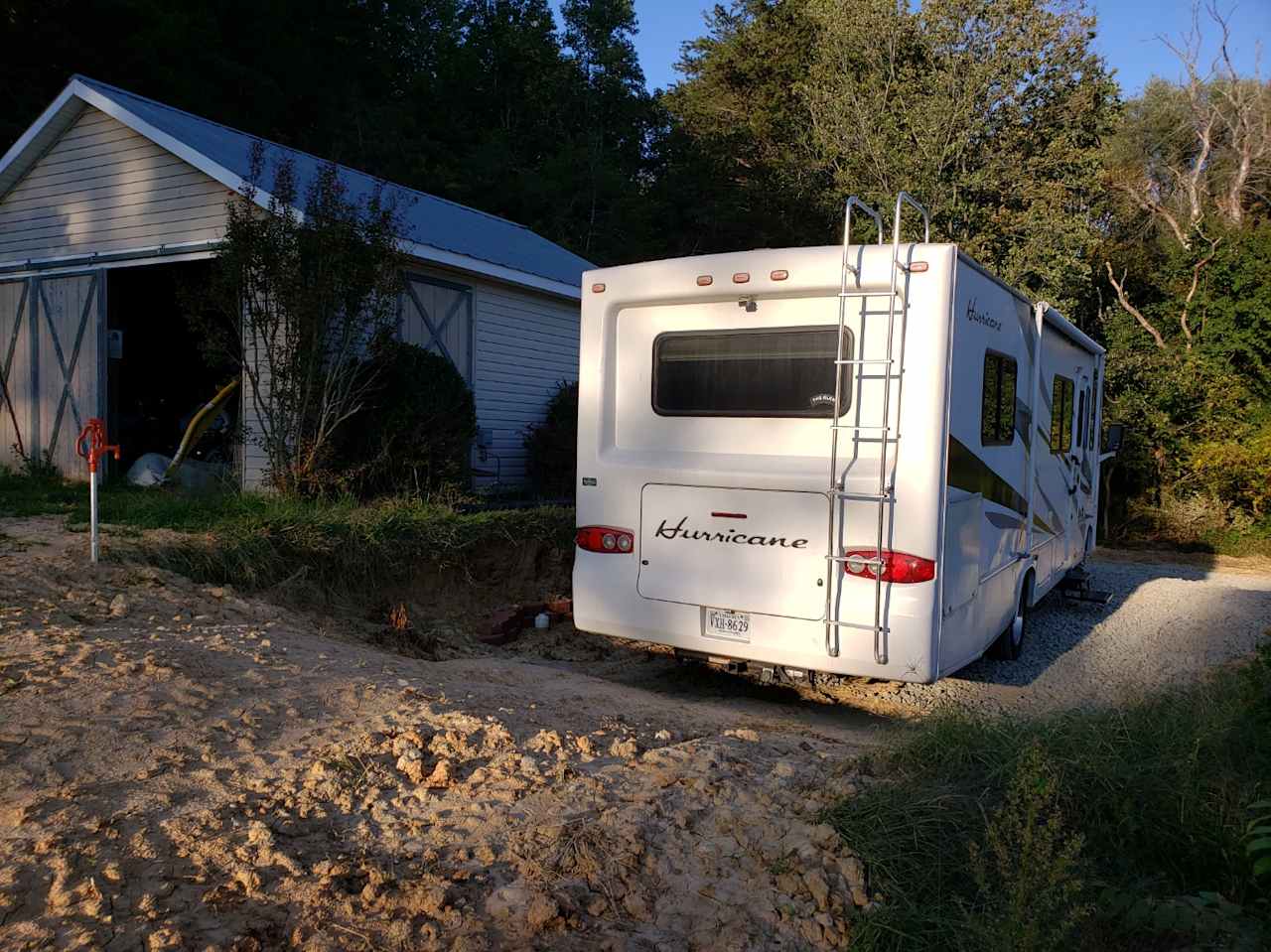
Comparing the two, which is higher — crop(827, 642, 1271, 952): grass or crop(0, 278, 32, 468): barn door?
crop(0, 278, 32, 468): barn door


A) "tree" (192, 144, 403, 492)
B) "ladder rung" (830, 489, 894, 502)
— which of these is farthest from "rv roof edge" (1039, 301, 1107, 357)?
"tree" (192, 144, 403, 492)

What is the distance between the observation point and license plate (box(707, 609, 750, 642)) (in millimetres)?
5973

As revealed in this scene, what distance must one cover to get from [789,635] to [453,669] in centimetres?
215

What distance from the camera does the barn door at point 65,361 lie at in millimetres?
12484

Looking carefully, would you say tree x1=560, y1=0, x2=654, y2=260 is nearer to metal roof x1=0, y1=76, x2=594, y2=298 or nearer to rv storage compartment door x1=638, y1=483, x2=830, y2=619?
metal roof x1=0, y1=76, x2=594, y2=298

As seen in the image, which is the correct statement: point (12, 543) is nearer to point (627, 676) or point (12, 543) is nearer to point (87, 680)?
point (87, 680)

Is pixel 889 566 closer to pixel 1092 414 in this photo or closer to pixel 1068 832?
pixel 1068 832

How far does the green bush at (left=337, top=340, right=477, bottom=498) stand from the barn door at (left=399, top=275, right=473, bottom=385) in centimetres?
92

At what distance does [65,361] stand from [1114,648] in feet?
41.8

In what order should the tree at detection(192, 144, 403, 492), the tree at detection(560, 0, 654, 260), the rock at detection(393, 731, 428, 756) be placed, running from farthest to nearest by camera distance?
the tree at detection(560, 0, 654, 260)
the tree at detection(192, 144, 403, 492)
the rock at detection(393, 731, 428, 756)

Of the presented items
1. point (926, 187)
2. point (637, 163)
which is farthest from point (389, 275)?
point (637, 163)

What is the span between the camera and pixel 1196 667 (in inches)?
301

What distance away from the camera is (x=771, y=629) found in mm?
5867

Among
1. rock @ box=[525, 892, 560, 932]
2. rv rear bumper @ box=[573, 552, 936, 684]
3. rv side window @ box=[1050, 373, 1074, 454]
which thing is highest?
rv side window @ box=[1050, 373, 1074, 454]
